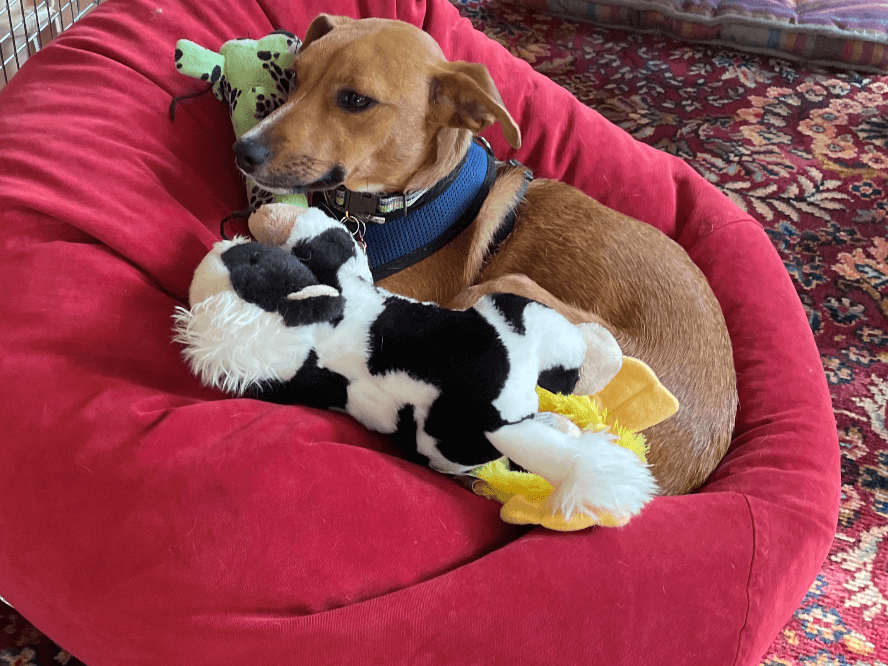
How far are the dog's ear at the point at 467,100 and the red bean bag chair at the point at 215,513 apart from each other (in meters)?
0.55

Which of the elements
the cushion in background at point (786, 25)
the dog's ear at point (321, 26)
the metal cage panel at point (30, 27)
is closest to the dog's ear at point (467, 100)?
the dog's ear at point (321, 26)

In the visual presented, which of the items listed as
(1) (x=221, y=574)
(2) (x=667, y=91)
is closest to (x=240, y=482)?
(1) (x=221, y=574)

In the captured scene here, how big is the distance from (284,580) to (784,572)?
886mm

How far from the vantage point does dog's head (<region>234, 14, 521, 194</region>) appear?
1.37 m

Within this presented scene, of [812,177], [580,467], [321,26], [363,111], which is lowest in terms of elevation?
[812,177]

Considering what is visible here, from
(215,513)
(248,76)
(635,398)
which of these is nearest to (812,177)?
(635,398)

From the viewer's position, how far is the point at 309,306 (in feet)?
3.36

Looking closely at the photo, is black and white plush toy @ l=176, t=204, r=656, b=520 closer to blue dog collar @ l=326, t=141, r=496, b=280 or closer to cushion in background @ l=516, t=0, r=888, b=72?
blue dog collar @ l=326, t=141, r=496, b=280

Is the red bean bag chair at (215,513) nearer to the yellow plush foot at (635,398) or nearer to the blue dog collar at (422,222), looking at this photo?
the yellow plush foot at (635,398)

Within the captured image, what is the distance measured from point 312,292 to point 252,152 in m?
0.47

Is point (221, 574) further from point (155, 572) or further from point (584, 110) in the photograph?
point (584, 110)

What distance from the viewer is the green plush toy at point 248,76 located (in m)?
1.45

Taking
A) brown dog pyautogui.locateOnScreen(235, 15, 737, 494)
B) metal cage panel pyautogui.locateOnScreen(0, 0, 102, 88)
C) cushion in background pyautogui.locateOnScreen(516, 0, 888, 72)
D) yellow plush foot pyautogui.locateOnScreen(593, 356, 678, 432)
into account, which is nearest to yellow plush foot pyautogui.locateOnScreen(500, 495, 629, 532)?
yellow plush foot pyautogui.locateOnScreen(593, 356, 678, 432)

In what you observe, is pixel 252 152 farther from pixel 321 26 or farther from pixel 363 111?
pixel 321 26
